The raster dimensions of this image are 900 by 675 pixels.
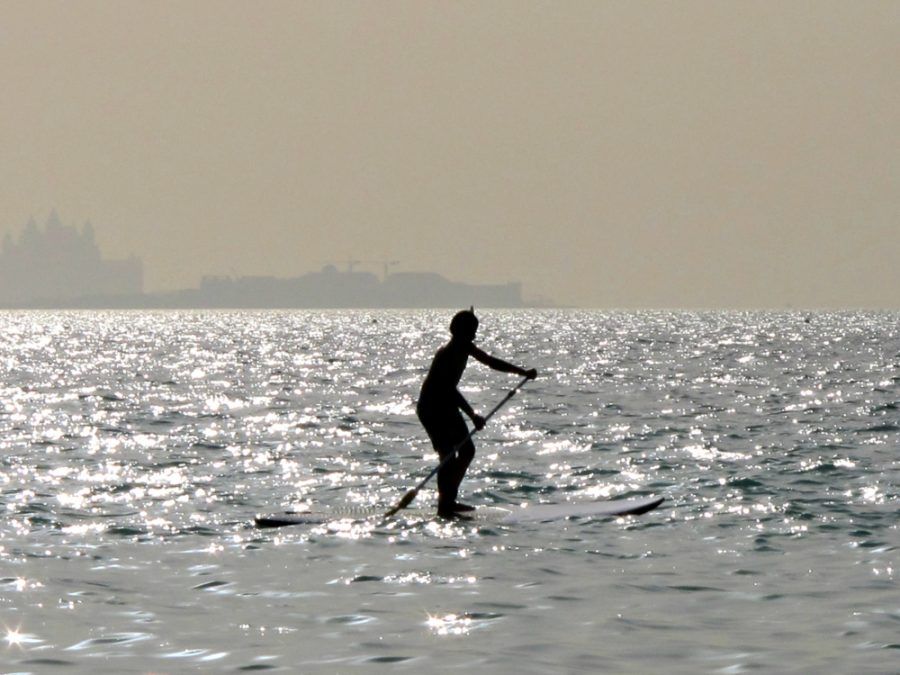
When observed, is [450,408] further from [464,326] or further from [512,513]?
[512,513]

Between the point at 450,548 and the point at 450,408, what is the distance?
2.38 m

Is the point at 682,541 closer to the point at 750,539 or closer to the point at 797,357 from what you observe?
the point at 750,539

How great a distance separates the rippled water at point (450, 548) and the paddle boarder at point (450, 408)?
48 centimetres

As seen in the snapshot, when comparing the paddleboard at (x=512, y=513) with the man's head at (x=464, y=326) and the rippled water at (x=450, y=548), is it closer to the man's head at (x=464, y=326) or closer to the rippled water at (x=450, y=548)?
the rippled water at (x=450, y=548)

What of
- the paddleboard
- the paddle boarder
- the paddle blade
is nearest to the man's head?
the paddle boarder

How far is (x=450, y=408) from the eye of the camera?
1717 cm

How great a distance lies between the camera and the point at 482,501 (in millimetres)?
19266

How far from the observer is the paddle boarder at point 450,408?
16.9m

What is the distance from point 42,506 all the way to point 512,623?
8.88 m

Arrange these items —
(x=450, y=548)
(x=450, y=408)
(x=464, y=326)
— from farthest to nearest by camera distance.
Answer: (x=450, y=408), (x=464, y=326), (x=450, y=548)

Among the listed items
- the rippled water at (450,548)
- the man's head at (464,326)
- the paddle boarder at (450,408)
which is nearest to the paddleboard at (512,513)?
the rippled water at (450,548)

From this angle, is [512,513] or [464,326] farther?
[512,513]

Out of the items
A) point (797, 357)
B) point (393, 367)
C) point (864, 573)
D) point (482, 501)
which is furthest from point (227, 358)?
point (864, 573)

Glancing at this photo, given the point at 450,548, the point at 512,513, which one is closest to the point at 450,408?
the point at 512,513
